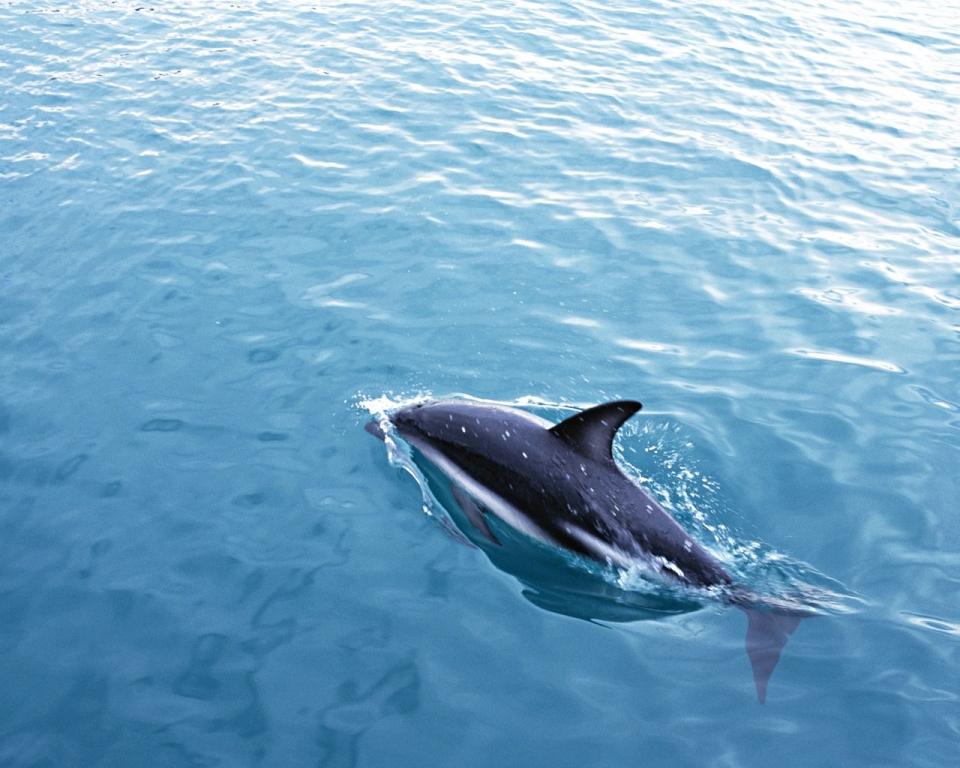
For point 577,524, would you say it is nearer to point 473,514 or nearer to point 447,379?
point 473,514

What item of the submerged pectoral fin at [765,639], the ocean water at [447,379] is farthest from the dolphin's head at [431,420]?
the submerged pectoral fin at [765,639]

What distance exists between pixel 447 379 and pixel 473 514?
2.23m

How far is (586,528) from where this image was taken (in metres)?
7.05

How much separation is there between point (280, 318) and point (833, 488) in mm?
6754

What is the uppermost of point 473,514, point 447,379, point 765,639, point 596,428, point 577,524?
point 596,428

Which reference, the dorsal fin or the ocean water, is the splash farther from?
the dorsal fin

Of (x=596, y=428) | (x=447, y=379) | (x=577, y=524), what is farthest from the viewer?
(x=447, y=379)

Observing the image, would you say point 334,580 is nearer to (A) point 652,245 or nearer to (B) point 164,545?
(B) point 164,545

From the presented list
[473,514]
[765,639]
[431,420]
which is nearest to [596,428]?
[473,514]

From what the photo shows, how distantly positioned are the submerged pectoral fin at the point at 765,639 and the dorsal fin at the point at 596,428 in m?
1.76

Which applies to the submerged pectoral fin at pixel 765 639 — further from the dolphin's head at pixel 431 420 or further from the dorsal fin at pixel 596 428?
the dolphin's head at pixel 431 420

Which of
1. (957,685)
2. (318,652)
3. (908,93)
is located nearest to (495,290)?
(318,652)

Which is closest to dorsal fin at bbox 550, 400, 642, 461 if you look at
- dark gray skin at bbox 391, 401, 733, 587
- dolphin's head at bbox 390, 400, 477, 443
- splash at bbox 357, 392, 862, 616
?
dark gray skin at bbox 391, 401, 733, 587

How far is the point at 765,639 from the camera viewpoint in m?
6.36
